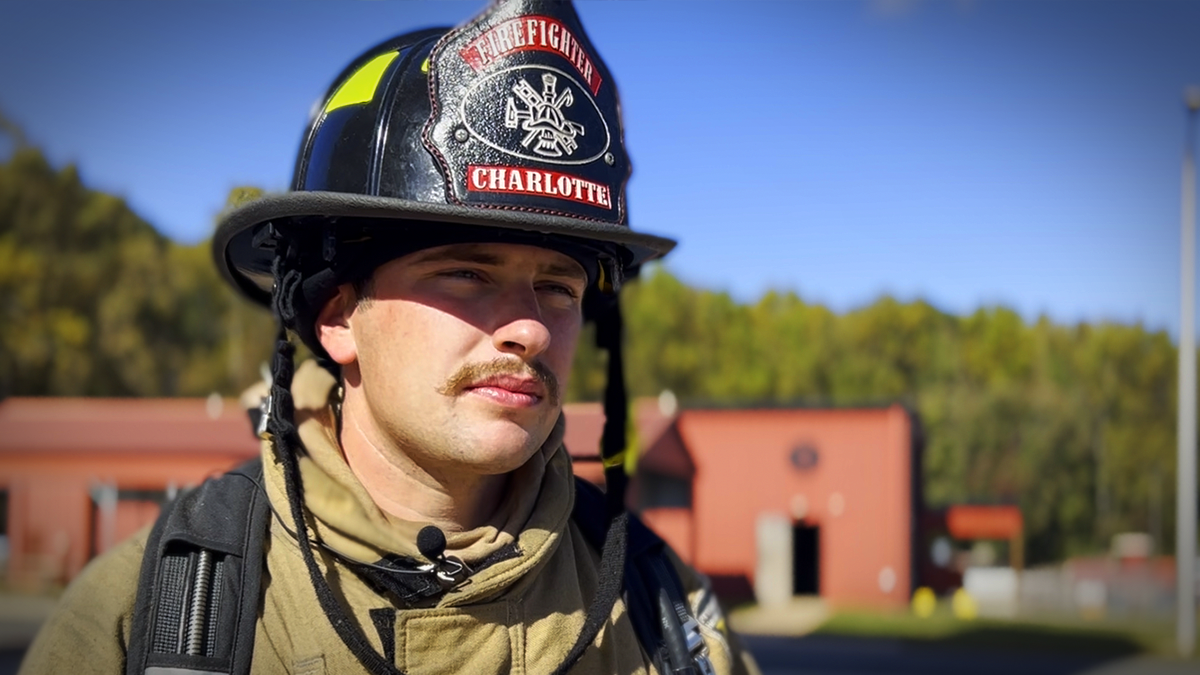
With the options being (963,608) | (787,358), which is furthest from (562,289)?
(787,358)

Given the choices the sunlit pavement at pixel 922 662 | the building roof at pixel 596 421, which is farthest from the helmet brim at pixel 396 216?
the sunlit pavement at pixel 922 662

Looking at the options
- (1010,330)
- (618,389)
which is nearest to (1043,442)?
(1010,330)

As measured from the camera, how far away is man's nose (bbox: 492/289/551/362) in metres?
1.83

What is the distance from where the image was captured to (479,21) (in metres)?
1.89

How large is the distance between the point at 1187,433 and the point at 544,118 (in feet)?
64.1

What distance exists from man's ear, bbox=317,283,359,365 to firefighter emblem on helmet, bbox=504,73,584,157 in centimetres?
42

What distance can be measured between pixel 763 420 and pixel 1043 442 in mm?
30538

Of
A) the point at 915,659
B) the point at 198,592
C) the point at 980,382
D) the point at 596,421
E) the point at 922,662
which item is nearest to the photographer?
the point at 198,592

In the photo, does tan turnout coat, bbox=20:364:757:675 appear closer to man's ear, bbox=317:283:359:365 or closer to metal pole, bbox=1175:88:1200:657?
man's ear, bbox=317:283:359:365

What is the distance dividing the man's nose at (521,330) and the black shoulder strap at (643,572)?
1.78 ft

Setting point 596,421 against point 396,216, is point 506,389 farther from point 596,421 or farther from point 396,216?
point 596,421

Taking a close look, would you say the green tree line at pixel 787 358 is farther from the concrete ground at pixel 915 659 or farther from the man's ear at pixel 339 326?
the man's ear at pixel 339 326

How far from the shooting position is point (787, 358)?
6072cm

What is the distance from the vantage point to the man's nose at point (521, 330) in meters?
1.83
